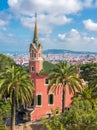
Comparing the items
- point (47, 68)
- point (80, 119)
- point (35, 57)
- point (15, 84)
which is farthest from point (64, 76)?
point (80, 119)

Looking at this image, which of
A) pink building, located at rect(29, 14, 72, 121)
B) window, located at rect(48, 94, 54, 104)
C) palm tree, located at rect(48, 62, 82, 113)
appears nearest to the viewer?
palm tree, located at rect(48, 62, 82, 113)

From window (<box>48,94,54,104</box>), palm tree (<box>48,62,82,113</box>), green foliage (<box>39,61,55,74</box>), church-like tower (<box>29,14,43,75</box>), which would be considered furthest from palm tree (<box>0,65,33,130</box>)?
window (<box>48,94,54,104</box>)

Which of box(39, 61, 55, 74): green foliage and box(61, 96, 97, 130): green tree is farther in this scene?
box(39, 61, 55, 74): green foliage

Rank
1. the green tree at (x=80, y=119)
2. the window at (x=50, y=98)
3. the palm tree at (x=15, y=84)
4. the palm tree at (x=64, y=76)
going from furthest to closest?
the window at (x=50, y=98) → the palm tree at (x=64, y=76) → the palm tree at (x=15, y=84) → the green tree at (x=80, y=119)

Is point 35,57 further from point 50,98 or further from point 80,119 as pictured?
point 80,119

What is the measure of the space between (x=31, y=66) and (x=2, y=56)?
4791 centimetres

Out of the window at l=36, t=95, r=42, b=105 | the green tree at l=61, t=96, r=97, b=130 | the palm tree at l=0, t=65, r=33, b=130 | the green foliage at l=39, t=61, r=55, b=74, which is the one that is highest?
the green foliage at l=39, t=61, r=55, b=74

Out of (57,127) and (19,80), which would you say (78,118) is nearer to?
(57,127)

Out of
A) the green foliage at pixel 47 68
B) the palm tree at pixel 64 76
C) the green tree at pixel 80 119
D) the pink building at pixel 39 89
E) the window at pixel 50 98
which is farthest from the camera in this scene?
the window at pixel 50 98

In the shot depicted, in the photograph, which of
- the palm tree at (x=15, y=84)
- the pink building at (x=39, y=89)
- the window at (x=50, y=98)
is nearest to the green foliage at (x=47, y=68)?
the pink building at (x=39, y=89)

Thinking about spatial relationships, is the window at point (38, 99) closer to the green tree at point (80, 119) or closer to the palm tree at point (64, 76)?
the palm tree at point (64, 76)

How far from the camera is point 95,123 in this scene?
24.1 m

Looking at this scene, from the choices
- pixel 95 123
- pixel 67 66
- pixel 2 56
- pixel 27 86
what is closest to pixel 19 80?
pixel 27 86

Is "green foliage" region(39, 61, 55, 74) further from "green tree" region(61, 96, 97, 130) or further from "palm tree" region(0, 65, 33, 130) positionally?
"green tree" region(61, 96, 97, 130)
